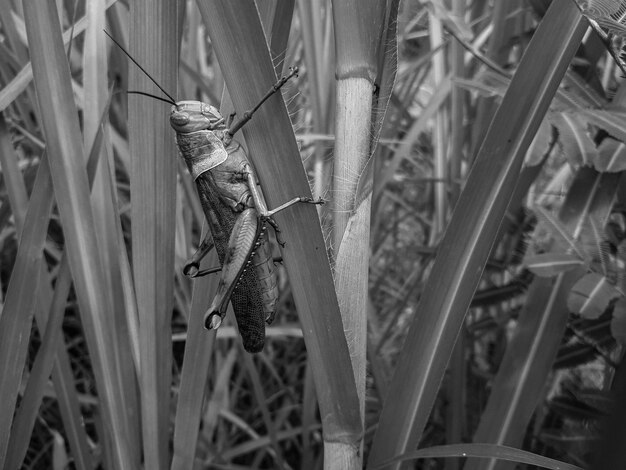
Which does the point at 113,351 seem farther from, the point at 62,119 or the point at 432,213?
the point at 432,213

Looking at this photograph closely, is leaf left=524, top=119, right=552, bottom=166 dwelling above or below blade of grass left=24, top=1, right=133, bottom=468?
above

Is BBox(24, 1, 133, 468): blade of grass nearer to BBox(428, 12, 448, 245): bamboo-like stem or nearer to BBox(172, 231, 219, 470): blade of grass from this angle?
BBox(172, 231, 219, 470): blade of grass

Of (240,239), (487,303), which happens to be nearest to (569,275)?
(487,303)

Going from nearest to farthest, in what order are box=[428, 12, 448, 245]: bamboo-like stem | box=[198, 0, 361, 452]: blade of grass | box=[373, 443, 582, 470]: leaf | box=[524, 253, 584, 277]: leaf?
1. box=[198, 0, 361, 452]: blade of grass
2. box=[373, 443, 582, 470]: leaf
3. box=[524, 253, 584, 277]: leaf
4. box=[428, 12, 448, 245]: bamboo-like stem

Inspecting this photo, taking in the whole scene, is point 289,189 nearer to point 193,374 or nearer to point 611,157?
point 193,374

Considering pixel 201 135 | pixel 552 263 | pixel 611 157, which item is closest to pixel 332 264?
pixel 201 135

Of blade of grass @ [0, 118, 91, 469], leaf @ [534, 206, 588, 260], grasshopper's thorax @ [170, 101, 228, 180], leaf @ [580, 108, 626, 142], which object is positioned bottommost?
blade of grass @ [0, 118, 91, 469]

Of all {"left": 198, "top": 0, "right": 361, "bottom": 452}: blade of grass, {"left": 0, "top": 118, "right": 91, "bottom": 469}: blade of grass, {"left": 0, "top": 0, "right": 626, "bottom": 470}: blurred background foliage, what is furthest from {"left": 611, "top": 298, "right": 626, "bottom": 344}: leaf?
{"left": 0, "top": 118, "right": 91, "bottom": 469}: blade of grass

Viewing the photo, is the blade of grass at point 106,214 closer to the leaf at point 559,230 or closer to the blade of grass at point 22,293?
the blade of grass at point 22,293
